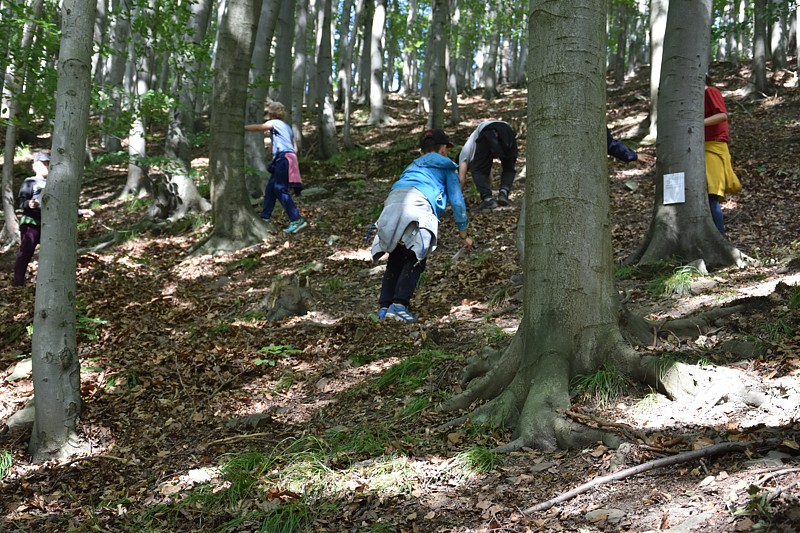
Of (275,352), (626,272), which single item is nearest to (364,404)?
(275,352)

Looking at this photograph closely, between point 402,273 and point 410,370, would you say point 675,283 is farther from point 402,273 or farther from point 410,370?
point 410,370

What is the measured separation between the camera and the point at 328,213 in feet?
39.8

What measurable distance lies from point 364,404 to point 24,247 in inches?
259

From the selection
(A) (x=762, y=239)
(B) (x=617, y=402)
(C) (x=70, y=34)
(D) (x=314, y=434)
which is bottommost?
(D) (x=314, y=434)

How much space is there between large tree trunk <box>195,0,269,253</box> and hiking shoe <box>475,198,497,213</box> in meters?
3.66

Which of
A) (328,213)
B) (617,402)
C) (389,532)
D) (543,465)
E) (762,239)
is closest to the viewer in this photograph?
(389,532)

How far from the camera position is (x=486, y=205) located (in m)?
A: 10.2

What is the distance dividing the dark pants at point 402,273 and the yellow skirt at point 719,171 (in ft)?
10.7

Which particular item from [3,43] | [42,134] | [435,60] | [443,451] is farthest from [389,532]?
[42,134]

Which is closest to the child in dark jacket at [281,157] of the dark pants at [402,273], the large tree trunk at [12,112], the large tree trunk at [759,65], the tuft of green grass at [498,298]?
the large tree trunk at [12,112]

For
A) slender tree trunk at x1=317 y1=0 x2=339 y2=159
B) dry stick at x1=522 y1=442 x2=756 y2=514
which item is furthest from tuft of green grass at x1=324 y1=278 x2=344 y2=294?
slender tree trunk at x1=317 y1=0 x2=339 y2=159

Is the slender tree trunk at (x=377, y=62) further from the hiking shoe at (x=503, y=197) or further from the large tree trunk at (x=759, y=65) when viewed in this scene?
the hiking shoe at (x=503, y=197)

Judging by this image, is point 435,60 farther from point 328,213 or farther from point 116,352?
point 116,352

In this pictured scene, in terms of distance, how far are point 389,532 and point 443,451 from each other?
743mm
